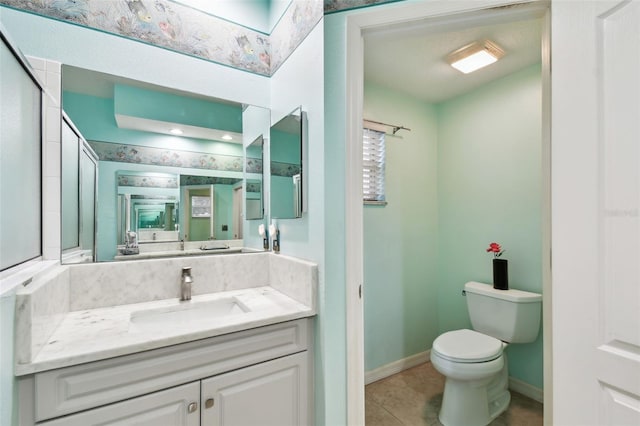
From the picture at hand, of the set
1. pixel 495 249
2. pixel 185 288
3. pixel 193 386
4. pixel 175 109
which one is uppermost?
pixel 175 109

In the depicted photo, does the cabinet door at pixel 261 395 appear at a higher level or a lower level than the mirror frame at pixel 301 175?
lower

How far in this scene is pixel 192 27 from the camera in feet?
5.00

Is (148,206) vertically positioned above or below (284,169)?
below

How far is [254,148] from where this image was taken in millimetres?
1688

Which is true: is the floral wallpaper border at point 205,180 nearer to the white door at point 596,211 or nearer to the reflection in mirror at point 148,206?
the reflection in mirror at point 148,206

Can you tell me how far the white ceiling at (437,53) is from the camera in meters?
1.25

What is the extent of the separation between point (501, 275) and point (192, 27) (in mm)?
2446

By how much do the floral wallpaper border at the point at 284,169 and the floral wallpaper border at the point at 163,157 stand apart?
0.23 metres

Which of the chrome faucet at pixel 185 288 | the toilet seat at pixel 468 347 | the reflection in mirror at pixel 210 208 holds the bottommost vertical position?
the toilet seat at pixel 468 347

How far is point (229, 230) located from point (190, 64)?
0.92 m

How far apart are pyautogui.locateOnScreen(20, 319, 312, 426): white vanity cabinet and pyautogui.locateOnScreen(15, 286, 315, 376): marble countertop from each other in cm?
4

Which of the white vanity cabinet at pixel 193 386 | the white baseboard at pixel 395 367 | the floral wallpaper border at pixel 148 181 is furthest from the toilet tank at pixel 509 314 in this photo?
the floral wallpaper border at pixel 148 181

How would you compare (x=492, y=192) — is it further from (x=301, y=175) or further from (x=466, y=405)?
(x=301, y=175)

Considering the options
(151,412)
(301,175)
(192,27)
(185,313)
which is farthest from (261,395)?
(192,27)
